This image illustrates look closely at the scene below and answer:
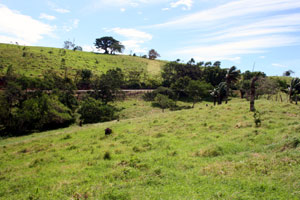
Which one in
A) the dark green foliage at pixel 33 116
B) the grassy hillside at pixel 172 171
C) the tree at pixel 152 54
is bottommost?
the dark green foliage at pixel 33 116

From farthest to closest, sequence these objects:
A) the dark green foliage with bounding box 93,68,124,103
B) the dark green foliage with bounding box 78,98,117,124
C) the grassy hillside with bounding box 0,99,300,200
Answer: the dark green foliage with bounding box 93,68,124,103 < the dark green foliage with bounding box 78,98,117,124 < the grassy hillside with bounding box 0,99,300,200

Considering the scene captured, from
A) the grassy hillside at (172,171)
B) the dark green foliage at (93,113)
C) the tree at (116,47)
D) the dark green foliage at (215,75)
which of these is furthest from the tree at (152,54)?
the grassy hillside at (172,171)

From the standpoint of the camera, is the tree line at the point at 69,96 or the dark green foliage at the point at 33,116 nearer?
the dark green foliage at the point at 33,116

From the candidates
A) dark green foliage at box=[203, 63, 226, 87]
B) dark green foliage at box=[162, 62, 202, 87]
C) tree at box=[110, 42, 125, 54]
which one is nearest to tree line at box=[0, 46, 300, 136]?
dark green foliage at box=[162, 62, 202, 87]

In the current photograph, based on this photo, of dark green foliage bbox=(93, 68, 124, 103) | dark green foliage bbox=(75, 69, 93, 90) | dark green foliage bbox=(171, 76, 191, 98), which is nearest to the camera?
dark green foliage bbox=(93, 68, 124, 103)

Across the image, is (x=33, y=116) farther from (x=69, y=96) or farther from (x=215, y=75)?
(x=215, y=75)

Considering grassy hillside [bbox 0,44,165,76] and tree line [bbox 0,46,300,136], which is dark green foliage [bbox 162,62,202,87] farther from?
grassy hillside [bbox 0,44,165,76]

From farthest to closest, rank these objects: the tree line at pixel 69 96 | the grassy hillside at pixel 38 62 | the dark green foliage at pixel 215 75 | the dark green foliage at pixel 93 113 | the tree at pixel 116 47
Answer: the tree at pixel 116 47 < the dark green foliage at pixel 215 75 < the grassy hillside at pixel 38 62 < the dark green foliage at pixel 93 113 < the tree line at pixel 69 96

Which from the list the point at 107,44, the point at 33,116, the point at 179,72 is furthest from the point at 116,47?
the point at 33,116

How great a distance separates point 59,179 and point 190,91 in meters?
56.2

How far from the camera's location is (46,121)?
1503 inches

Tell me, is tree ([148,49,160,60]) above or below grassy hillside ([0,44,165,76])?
above

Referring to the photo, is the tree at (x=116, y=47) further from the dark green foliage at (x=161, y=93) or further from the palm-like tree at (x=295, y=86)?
the palm-like tree at (x=295, y=86)

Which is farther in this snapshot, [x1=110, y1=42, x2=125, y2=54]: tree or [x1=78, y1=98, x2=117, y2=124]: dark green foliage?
[x1=110, y1=42, x2=125, y2=54]: tree
